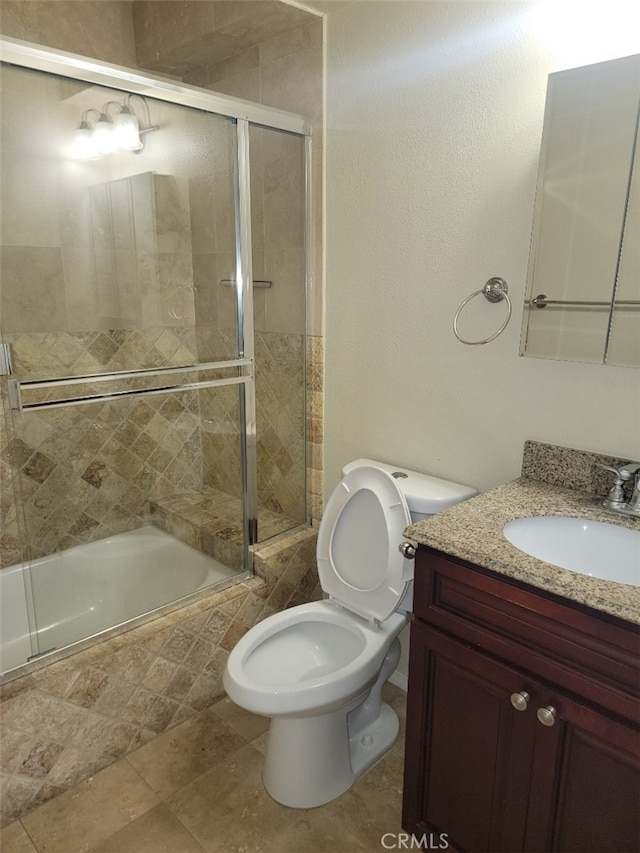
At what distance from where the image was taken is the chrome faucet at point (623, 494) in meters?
1.38

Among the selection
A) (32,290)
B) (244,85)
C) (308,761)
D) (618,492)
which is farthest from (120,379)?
(618,492)

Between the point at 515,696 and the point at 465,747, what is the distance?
24cm

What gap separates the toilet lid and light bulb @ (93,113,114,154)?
1524 millimetres

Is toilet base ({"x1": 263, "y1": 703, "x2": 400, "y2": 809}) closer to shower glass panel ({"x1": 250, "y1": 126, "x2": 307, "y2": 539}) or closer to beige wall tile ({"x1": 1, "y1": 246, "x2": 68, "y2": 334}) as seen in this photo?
shower glass panel ({"x1": 250, "y1": 126, "x2": 307, "y2": 539})

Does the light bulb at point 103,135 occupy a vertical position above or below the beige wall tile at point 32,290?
above

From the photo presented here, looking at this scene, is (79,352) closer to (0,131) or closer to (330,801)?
(0,131)

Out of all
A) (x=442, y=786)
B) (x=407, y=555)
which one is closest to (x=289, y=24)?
(x=407, y=555)

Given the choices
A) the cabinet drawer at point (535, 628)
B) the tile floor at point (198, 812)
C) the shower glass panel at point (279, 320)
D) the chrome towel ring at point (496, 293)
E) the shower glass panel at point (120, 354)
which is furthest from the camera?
the shower glass panel at point (279, 320)

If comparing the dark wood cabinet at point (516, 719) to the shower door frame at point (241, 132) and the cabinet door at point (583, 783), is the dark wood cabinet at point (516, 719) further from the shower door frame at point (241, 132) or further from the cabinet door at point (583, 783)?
the shower door frame at point (241, 132)

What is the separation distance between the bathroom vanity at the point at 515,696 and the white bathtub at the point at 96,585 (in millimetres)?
1107

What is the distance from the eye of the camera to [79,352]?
7.59 feet

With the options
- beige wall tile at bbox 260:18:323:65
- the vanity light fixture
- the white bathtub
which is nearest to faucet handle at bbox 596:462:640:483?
the white bathtub

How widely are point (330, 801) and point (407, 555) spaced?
87 cm

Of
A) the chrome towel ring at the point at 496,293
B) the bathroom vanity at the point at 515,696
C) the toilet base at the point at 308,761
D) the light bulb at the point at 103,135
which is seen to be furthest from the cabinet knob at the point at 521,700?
the light bulb at the point at 103,135
